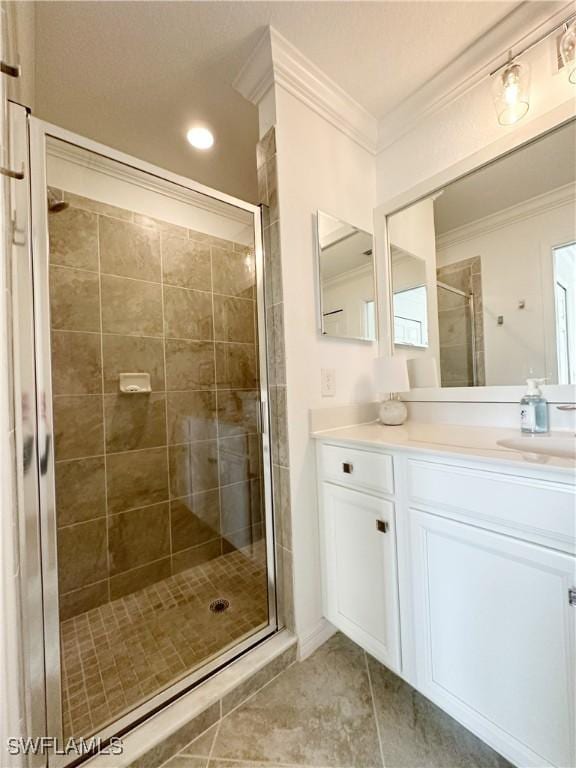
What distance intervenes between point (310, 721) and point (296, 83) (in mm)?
2391

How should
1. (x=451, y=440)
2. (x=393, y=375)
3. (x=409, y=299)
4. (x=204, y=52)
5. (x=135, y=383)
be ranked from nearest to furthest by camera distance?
(x=451, y=440), (x=204, y=52), (x=393, y=375), (x=409, y=299), (x=135, y=383)

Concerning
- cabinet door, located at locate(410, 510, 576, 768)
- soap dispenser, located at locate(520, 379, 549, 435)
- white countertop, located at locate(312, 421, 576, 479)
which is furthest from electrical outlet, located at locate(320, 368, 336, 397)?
soap dispenser, located at locate(520, 379, 549, 435)

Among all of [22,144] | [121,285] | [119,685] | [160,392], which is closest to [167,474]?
[160,392]

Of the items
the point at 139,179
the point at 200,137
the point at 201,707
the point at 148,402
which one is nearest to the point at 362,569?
the point at 201,707

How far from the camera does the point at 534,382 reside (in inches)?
45.3

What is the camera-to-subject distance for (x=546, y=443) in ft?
3.42

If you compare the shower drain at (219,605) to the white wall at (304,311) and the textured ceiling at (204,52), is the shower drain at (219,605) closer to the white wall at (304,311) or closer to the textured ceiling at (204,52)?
the white wall at (304,311)

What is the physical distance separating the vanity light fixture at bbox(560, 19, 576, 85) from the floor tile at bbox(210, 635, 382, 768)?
224 cm

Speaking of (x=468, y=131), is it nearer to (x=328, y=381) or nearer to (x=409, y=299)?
(x=409, y=299)

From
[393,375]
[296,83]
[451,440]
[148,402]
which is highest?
[296,83]

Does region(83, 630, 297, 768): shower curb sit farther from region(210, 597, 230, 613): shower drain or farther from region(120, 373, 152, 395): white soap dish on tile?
region(120, 373, 152, 395): white soap dish on tile

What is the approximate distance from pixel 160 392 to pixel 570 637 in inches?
73.1

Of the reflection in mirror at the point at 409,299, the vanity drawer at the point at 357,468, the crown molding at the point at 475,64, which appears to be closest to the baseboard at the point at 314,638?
the vanity drawer at the point at 357,468

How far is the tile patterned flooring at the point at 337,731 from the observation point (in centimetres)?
90
